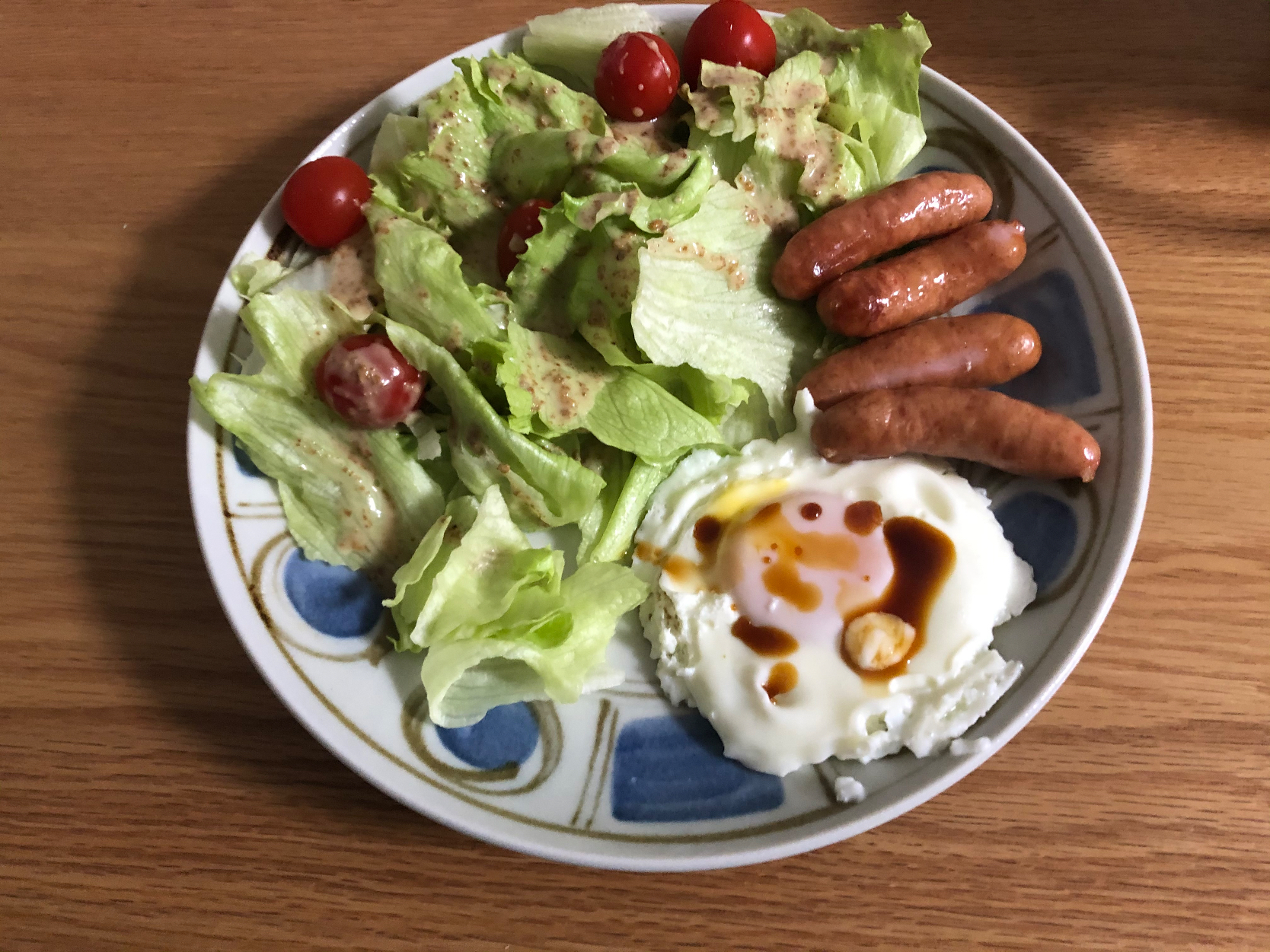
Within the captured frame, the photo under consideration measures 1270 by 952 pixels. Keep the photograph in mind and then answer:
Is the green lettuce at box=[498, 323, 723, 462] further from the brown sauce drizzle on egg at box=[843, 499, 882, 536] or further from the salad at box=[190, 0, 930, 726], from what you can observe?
the brown sauce drizzle on egg at box=[843, 499, 882, 536]

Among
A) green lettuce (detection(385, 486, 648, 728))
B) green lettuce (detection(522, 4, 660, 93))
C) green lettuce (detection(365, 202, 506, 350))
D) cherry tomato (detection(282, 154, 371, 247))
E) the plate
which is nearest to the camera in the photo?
the plate

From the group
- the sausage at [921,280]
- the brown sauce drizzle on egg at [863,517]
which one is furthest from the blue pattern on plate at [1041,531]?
the sausage at [921,280]

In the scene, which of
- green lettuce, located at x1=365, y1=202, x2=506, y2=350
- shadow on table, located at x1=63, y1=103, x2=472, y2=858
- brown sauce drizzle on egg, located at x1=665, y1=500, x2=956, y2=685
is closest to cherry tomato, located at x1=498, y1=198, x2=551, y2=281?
green lettuce, located at x1=365, y1=202, x2=506, y2=350

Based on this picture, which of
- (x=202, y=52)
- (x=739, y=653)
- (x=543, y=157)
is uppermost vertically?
(x=543, y=157)

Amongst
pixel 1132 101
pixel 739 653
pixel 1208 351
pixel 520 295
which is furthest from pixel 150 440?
pixel 1132 101

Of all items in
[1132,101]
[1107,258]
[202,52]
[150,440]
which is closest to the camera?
[1107,258]

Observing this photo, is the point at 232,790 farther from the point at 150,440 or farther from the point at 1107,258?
the point at 1107,258

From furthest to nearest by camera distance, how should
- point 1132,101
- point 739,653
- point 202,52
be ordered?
1. point 202,52
2. point 1132,101
3. point 739,653
